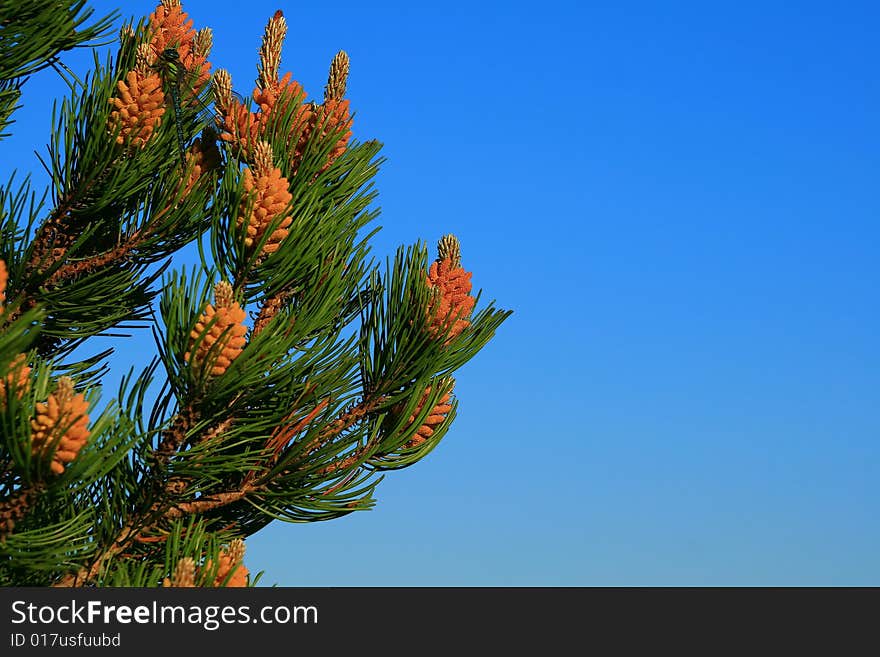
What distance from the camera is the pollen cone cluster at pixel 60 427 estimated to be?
293 centimetres

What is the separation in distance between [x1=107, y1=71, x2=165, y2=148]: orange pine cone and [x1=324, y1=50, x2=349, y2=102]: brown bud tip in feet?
2.47

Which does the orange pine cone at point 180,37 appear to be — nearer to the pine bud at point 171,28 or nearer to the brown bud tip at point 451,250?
the pine bud at point 171,28

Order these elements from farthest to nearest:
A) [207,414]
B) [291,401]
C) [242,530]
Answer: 1. [242,530]
2. [291,401]
3. [207,414]

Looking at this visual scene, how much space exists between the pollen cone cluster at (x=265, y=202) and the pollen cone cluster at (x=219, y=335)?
34 cm

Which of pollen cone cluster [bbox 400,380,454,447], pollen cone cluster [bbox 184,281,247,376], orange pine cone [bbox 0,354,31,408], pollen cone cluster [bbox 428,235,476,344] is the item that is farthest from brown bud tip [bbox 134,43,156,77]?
pollen cone cluster [bbox 400,380,454,447]

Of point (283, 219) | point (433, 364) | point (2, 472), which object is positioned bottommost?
point (2, 472)

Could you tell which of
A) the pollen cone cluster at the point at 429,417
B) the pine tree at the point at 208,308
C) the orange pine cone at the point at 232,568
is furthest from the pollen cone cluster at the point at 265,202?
the orange pine cone at the point at 232,568

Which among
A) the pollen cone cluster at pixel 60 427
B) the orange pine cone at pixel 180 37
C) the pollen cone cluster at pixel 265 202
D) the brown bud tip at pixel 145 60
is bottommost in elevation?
the pollen cone cluster at pixel 60 427

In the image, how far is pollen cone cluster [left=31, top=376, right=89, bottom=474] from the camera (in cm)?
293
